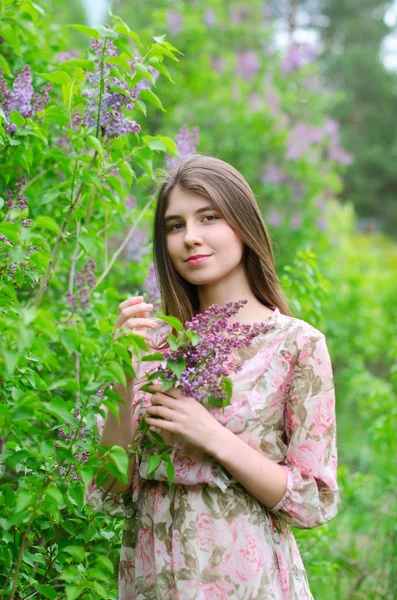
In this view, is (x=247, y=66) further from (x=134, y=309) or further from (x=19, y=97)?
(x=134, y=309)

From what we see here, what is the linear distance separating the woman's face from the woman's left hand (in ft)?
1.09

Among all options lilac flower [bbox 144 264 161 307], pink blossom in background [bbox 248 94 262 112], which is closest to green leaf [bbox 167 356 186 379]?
lilac flower [bbox 144 264 161 307]

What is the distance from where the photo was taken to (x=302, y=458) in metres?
1.56

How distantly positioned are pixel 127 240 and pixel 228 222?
0.67 m

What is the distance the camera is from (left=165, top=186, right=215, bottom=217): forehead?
1722 mm

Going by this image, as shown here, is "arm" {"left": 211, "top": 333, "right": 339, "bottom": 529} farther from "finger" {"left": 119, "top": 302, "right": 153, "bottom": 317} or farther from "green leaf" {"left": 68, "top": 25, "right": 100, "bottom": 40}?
"green leaf" {"left": 68, "top": 25, "right": 100, "bottom": 40}

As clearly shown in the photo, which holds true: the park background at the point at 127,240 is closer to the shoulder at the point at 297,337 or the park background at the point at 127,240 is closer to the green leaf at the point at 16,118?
the green leaf at the point at 16,118

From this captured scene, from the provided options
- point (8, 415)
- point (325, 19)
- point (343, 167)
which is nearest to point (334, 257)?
point (343, 167)

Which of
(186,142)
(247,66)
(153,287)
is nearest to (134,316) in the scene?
(153,287)

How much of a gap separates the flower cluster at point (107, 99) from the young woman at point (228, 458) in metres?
0.32

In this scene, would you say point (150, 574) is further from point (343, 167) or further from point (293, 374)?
point (343, 167)

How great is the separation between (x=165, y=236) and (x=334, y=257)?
6631 millimetres

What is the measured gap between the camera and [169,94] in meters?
7.17

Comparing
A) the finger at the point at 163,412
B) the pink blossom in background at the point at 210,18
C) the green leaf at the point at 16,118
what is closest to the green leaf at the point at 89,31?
the green leaf at the point at 16,118
